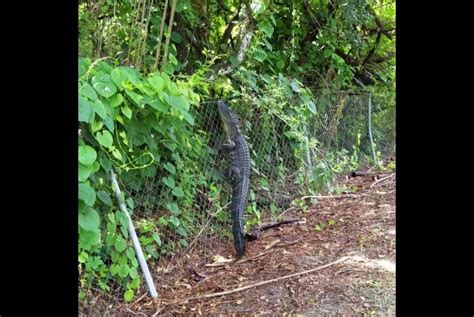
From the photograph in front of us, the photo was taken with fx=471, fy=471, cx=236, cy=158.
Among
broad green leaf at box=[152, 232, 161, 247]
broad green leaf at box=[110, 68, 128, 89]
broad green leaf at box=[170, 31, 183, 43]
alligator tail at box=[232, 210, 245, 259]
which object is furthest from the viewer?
broad green leaf at box=[170, 31, 183, 43]

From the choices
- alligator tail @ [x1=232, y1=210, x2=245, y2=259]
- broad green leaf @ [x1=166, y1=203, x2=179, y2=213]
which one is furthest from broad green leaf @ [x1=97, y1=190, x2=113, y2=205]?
alligator tail @ [x1=232, y1=210, x2=245, y2=259]

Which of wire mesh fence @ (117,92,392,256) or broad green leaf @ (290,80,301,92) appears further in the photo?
broad green leaf @ (290,80,301,92)

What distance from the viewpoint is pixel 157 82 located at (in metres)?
3.07

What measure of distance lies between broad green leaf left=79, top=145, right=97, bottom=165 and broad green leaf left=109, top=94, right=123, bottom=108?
1.19ft

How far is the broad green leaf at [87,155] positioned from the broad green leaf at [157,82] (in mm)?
698

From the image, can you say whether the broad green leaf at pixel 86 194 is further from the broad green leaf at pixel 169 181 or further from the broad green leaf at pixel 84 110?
the broad green leaf at pixel 169 181

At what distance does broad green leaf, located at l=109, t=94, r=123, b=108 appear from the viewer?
279 cm

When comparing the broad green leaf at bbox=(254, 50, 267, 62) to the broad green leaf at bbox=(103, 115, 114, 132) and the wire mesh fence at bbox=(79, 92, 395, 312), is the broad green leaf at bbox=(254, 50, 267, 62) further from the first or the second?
the broad green leaf at bbox=(103, 115, 114, 132)

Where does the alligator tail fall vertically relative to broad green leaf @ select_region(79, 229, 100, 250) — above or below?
below

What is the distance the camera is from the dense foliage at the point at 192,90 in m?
2.88

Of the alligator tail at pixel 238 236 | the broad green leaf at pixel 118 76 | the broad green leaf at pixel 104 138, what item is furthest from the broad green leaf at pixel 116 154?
the alligator tail at pixel 238 236

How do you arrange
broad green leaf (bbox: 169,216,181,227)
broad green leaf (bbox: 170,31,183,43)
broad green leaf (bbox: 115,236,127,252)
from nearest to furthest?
broad green leaf (bbox: 115,236,127,252), broad green leaf (bbox: 169,216,181,227), broad green leaf (bbox: 170,31,183,43)
